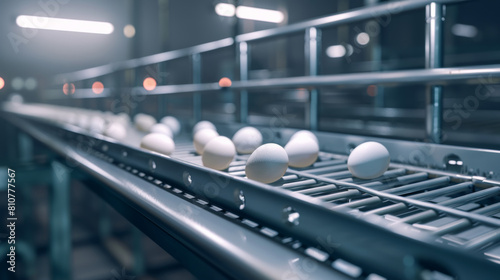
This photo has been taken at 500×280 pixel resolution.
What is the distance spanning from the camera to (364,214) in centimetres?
52

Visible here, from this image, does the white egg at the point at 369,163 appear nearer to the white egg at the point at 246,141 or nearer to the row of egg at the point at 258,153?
the row of egg at the point at 258,153

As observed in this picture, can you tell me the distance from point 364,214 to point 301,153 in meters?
0.58

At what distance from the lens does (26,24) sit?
207 inches

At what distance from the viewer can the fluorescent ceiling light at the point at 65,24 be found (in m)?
5.19

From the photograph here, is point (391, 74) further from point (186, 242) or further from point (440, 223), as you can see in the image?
point (186, 242)

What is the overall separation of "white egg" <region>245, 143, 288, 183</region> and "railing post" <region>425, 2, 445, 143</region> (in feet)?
1.67

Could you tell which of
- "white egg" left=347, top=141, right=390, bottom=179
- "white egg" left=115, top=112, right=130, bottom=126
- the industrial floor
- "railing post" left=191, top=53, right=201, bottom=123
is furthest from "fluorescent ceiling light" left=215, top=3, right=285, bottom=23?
"white egg" left=347, top=141, right=390, bottom=179

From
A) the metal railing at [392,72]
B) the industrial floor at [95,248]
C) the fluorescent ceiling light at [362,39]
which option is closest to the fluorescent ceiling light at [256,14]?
the fluorescent ceiling light at [362,39]

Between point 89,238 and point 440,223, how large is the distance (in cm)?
431

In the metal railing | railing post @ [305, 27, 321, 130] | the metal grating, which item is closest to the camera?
the metal grating

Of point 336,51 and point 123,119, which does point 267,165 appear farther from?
point 336,51

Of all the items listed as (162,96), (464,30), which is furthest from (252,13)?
(464,30)

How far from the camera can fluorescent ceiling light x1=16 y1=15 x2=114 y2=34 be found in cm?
519

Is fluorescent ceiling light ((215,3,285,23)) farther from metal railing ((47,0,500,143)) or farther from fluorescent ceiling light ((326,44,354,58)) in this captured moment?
metal railing ((47,0,500,143))
